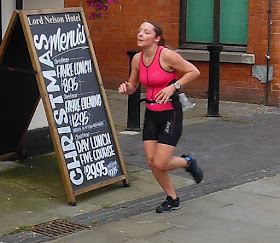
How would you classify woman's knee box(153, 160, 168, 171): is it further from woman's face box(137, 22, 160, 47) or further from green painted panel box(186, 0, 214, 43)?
green painted panel box(186, 0, 214, 43)

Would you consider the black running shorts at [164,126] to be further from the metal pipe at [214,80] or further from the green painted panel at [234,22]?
the green painted panel at [234,22]

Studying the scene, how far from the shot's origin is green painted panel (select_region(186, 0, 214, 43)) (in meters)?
14.0

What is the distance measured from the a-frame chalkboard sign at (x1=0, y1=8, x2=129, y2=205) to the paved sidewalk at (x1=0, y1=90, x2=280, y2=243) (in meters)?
0.30

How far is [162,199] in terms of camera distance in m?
7.15

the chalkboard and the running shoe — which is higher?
the chalkboard

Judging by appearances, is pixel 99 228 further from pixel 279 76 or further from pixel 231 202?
pixel 279 76

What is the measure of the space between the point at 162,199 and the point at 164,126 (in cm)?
93

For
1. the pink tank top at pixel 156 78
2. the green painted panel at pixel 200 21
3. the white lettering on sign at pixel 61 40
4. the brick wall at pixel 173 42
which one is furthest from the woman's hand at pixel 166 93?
the green painted panel at pixel 200 21

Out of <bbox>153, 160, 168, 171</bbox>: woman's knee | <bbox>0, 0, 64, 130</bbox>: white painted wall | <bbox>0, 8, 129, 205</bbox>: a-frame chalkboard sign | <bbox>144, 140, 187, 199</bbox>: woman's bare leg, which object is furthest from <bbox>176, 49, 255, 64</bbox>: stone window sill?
<bbox>153, 160, 168, 171</bbox>: woman's knee

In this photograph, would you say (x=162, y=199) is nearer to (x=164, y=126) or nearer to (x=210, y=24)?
(x=164, y=126)

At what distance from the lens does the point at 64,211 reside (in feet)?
22.2

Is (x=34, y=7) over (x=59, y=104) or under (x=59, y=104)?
over

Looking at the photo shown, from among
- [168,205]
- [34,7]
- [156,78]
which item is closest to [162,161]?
[168,205]

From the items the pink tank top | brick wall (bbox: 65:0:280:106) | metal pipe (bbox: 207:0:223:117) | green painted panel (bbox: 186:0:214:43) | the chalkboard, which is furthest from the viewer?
green painted panel (bbox: 186:0:214:43)
